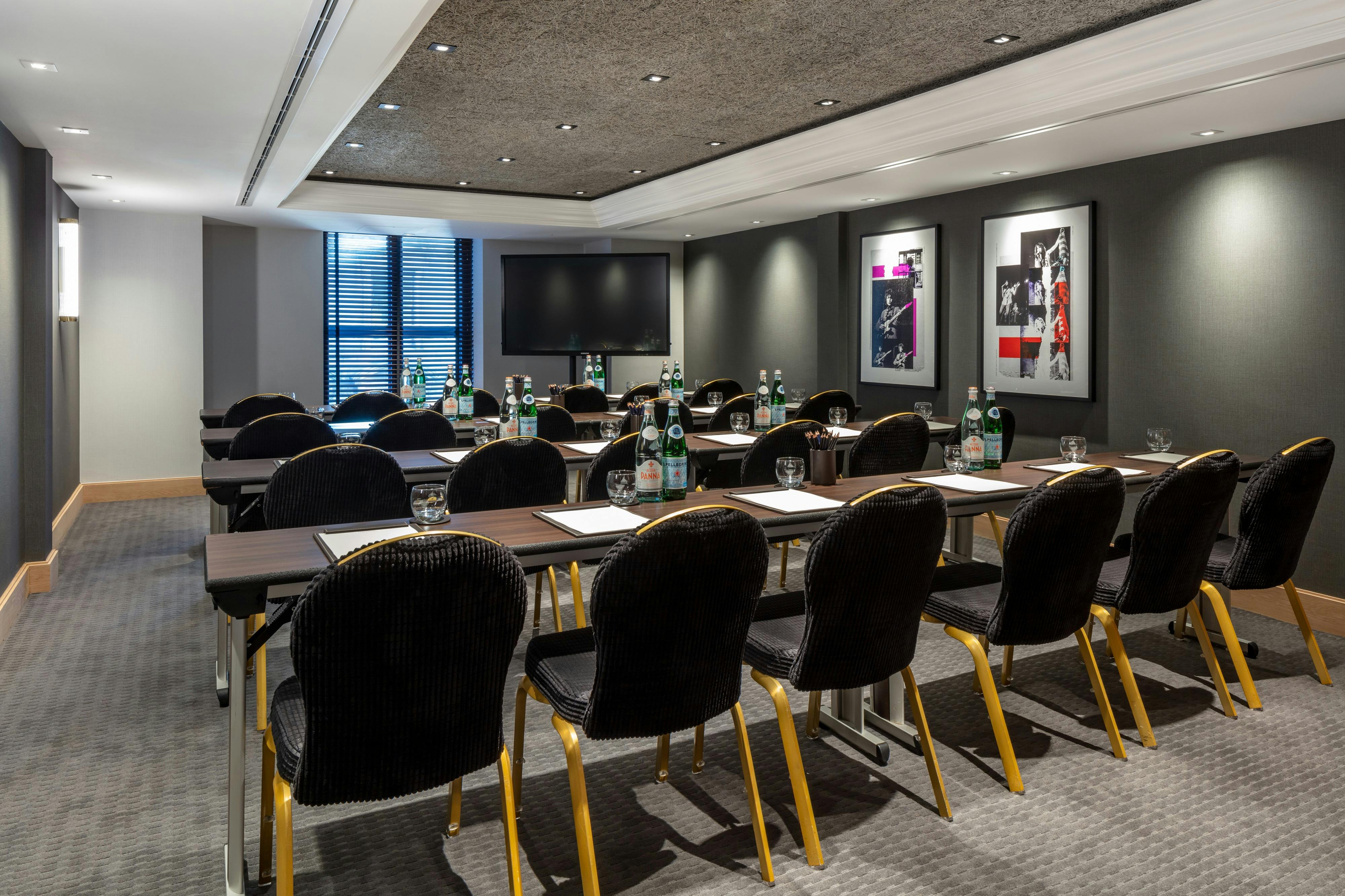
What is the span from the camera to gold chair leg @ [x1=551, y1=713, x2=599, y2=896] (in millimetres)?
1923

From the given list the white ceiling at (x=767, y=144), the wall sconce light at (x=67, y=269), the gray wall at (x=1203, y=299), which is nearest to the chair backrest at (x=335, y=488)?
the white ceiling at (x=767, y=144)

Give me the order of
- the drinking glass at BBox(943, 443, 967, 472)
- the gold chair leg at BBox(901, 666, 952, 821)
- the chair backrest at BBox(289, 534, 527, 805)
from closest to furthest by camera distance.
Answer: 1. the chair backrest at BBox(289, 534, 527, 805)
2. the gold chair leg at BBox(901, 666, 952, 821)
3. the drinking glass at BBox(943, 443, 967, 472)

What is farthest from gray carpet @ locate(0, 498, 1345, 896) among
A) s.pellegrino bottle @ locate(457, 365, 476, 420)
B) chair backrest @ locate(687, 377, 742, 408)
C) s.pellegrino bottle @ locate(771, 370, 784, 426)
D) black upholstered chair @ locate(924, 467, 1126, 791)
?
chair backrest @ locate(687, 377, 742, 408)

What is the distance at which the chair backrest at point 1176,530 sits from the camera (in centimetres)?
279

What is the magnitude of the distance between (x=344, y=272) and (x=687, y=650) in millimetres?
8543

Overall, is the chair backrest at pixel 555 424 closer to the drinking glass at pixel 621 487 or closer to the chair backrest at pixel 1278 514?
the drinking glass at pixel 621 487

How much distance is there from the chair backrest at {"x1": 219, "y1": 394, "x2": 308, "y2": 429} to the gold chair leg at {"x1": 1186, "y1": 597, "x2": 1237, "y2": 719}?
4.69 meters

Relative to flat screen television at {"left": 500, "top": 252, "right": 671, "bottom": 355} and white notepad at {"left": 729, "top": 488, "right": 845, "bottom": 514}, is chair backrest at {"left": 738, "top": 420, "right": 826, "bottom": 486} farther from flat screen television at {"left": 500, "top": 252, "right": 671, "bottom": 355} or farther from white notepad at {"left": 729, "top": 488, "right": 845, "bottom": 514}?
flat screen television at {"left": 500, "top": 252, "right": 671, "bottom": 355}

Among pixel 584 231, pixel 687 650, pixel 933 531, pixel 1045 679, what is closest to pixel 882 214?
pixel 584 231

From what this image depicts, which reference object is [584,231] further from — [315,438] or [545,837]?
[545,837]

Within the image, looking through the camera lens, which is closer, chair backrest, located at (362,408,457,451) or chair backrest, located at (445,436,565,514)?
chair backrest, located at (445,436,565,514)

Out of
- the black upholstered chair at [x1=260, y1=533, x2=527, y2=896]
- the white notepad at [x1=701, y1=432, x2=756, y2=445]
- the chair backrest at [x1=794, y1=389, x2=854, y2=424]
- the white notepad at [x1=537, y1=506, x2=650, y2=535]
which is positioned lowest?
the black upholstered chair at [x1=260, y1=533, x2=527, y2=896]

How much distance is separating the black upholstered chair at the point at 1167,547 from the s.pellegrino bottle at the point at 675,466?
4.35 ft

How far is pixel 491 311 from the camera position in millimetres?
9969
